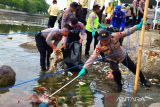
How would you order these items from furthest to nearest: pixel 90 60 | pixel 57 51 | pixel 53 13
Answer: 1. pixel 53 13
2. pixel 57 51
3. pixel 90 60

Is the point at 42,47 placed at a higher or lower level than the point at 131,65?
higher

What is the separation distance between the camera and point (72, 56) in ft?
35.9

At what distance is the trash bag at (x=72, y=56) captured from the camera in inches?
426

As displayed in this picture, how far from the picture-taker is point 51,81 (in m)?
9.85

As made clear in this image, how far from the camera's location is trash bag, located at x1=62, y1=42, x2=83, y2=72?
35.5 ft

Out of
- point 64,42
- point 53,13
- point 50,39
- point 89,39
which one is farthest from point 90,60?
point 53,13

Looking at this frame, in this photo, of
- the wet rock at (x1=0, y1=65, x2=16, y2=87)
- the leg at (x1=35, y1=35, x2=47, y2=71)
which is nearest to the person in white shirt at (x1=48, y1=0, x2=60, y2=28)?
the leg at (x1=35, y1=35, x2=47, y2=71)

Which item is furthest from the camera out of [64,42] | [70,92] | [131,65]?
[64,42]

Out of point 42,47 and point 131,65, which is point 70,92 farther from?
point 42,47

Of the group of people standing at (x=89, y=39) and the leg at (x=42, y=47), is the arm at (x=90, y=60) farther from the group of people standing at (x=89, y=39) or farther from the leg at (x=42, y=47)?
the leg at (x=42, y=47)

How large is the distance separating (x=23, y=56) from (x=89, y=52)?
2280 millimetres

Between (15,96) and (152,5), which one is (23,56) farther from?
(152,5)

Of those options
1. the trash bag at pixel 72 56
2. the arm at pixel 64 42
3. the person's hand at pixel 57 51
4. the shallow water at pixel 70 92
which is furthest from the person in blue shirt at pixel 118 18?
the person's hand at pixel 57 51

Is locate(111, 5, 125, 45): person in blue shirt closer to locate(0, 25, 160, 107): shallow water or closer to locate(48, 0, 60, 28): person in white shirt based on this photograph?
locate(0, 25, 160, 107): shallow water
